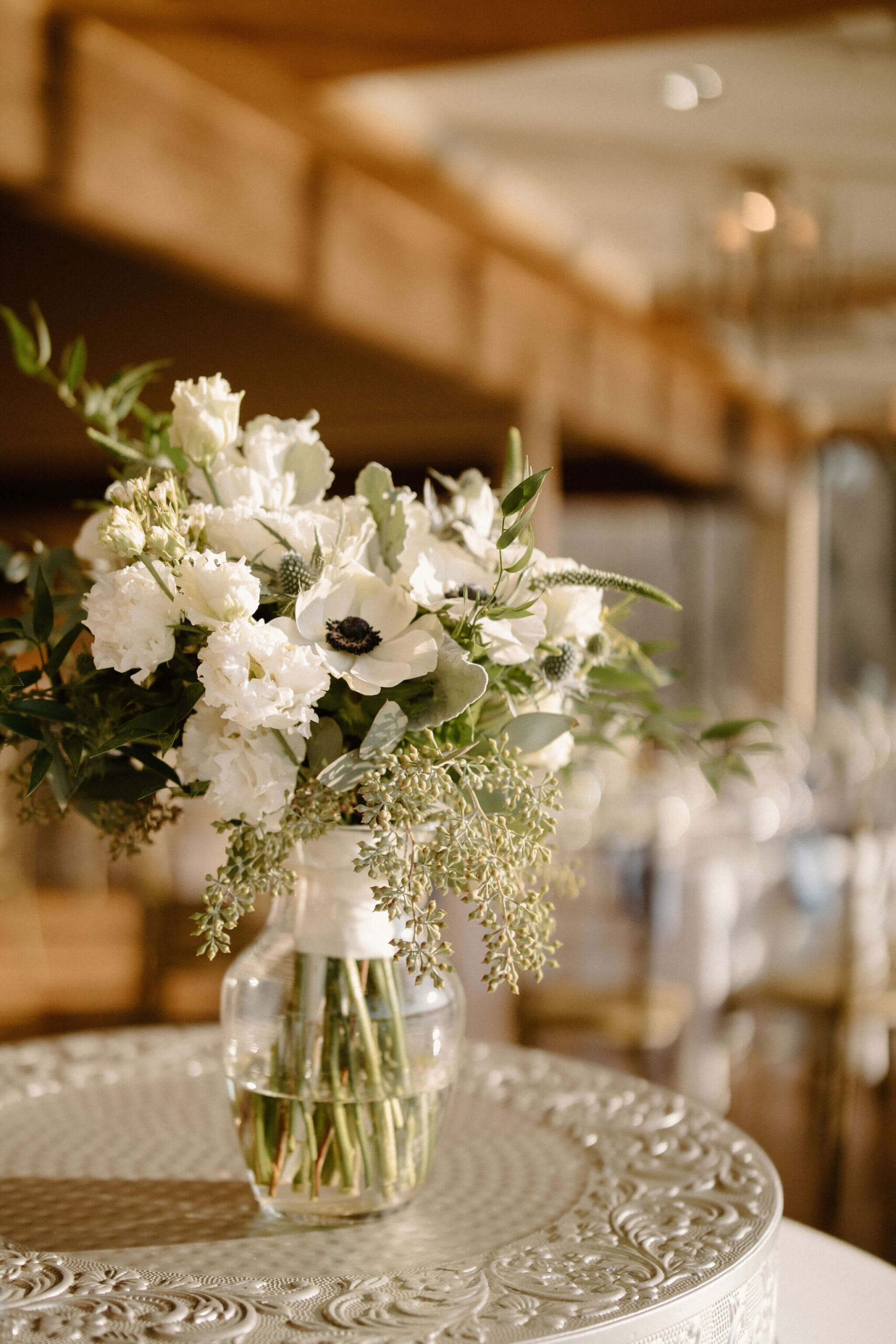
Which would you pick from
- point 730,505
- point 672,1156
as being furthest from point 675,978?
point 730,505

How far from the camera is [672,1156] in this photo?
1219 millimetres

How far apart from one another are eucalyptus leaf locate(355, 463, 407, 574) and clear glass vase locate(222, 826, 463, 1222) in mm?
222

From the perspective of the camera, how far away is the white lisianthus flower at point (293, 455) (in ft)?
3.44

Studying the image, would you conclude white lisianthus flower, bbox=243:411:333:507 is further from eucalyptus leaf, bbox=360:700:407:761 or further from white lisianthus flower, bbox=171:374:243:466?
eucalyptus leaf, bbox=360:700:407:761

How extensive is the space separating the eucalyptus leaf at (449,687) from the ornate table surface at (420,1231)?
0.41 m

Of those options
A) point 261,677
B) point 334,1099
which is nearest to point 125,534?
point 261,677

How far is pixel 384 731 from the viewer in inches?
37.4

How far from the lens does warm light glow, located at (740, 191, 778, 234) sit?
3.90m

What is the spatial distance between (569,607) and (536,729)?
0.10 m

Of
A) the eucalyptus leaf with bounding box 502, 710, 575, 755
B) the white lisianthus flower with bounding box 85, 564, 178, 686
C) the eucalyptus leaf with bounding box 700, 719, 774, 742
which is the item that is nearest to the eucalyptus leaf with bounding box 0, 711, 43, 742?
the white lisianthus flower with bounding box 85, 564, 178, 686

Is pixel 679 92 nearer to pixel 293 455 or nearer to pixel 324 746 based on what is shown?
pixel 293 455

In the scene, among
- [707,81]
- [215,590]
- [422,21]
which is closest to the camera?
[215,590]

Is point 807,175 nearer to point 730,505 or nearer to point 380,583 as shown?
point 380,583

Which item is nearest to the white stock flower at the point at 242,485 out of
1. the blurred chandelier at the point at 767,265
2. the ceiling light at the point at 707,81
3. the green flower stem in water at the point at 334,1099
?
the green flower stem in water at the point at 334,1099
